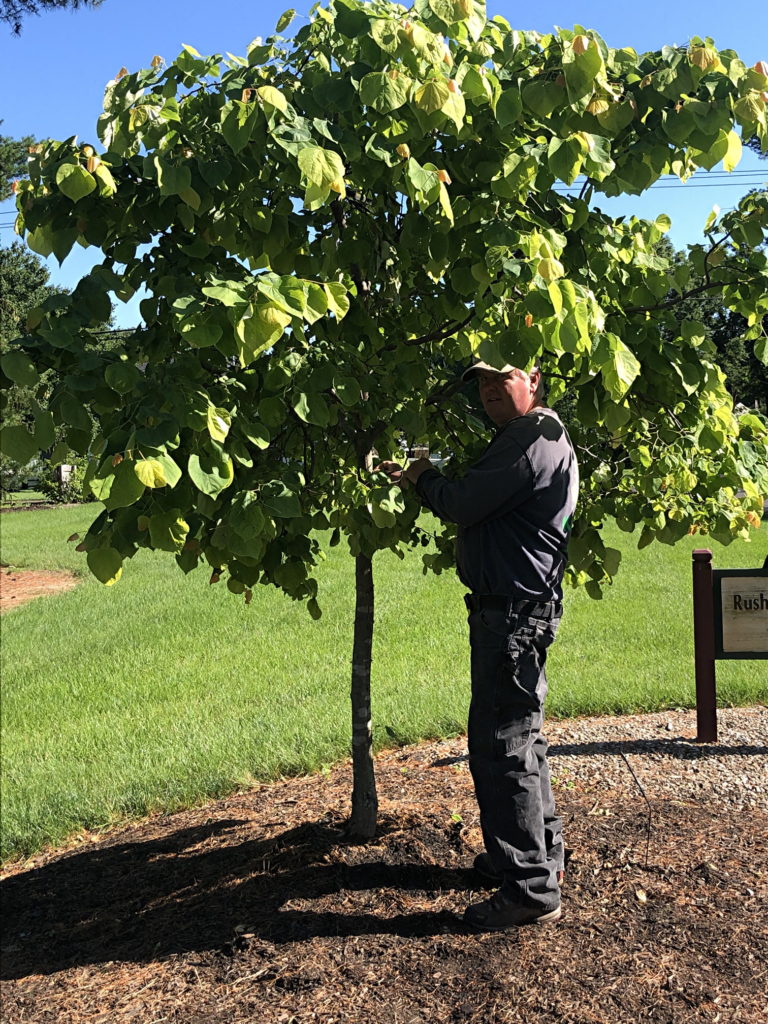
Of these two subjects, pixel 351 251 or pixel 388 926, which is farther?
pixel 388 926

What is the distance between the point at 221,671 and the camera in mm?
8500

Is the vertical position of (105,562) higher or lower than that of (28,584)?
higher

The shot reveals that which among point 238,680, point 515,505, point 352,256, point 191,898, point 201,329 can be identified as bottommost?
point 191,898

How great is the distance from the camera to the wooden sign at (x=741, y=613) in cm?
548

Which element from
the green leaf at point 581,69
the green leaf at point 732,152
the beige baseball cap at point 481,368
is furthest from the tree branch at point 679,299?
the green leaf at point 581,69

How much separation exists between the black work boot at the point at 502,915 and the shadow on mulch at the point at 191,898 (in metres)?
0.09

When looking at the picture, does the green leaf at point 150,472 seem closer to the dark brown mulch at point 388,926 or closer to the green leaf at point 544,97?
the green leaf at point 544,97

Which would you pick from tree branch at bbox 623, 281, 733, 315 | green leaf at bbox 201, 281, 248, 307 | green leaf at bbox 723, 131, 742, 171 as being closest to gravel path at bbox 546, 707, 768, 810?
tree branch at bbox 623, 281, 733, 315

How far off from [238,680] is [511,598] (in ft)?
17.9

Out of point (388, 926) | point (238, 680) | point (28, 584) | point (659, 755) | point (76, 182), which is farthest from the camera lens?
point (28, 584)

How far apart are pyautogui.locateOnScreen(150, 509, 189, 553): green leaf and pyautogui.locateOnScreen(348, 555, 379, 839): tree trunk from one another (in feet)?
5.24

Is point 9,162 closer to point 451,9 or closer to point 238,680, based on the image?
point 238,680

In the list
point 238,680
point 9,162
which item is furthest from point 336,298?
point 9,162

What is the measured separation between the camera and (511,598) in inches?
123
